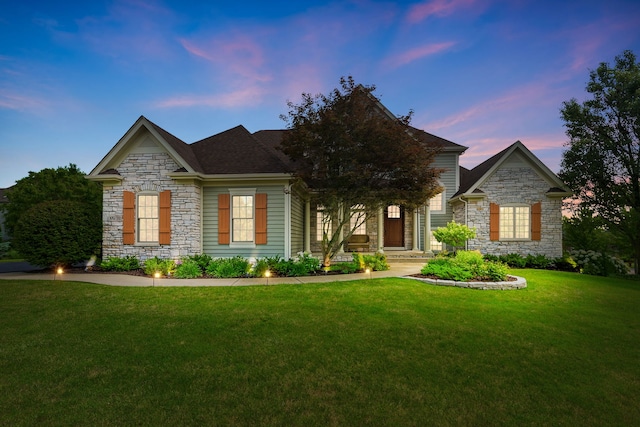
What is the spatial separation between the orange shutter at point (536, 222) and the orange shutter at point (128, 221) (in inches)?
738

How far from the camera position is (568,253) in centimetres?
1491

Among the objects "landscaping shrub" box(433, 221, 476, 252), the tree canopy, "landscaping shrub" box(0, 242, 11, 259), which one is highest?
the tree canopy

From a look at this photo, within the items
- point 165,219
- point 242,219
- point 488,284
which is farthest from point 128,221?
point 488,284

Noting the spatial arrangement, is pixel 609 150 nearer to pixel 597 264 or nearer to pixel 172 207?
pixel 597 264

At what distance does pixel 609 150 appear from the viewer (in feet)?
47.5

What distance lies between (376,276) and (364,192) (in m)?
3.06

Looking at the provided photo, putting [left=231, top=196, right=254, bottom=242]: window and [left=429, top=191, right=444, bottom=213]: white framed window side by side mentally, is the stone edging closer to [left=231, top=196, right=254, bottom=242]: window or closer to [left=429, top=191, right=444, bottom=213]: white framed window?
[left=231, top=196, right=254, bottom=242]: window

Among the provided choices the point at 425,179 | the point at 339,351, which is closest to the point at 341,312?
the point at 339,351

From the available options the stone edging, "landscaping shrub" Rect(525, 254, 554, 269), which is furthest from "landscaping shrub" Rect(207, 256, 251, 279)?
"landscaping shrub" Rect(525, 254, 554, 269)

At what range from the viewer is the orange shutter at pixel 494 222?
1509cm

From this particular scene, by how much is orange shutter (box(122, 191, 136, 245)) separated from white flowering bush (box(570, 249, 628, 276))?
783 inches

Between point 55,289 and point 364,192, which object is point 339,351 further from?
point 55,289

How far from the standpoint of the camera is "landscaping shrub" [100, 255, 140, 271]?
12.0m

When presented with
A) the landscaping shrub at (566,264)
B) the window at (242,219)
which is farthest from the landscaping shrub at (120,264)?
the landscaping shrub at (566,264)
